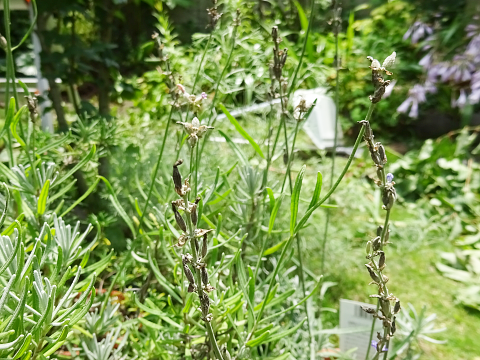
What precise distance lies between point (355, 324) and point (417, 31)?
7.02 ft

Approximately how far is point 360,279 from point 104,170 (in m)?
0.78

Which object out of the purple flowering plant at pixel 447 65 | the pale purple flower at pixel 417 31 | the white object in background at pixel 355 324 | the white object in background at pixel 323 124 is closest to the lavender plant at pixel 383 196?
the white object in background at pixel 355 324

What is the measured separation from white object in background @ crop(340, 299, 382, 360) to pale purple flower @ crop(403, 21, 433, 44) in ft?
6.84

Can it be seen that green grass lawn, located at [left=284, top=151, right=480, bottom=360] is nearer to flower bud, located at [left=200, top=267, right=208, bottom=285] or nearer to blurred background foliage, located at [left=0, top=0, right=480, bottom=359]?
blurred background foliage, located at [left=0, top=0, right=480, bottom=359]

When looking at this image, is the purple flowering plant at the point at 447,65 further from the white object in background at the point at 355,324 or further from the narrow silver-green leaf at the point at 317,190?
the narrow silver-green leaf at the point at 317,190

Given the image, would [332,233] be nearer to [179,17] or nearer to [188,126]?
[188,126]

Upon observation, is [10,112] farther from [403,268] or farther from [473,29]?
[473,29]

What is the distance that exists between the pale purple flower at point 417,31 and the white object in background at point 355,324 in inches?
82.1

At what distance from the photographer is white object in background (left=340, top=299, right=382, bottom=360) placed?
0.71 meters

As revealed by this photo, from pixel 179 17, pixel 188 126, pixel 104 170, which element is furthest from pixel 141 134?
pixel 179 17

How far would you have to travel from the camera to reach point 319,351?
2.34 ft

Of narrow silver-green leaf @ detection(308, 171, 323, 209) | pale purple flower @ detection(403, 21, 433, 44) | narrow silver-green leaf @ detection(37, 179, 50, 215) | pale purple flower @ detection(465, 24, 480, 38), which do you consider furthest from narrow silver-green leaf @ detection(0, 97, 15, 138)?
pale purple flower @ detection(403, 21, 433, 44)

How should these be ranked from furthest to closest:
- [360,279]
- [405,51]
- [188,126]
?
[405,51] < [360,279] < [188,126]

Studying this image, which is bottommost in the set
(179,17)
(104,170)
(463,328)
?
(463,328)
